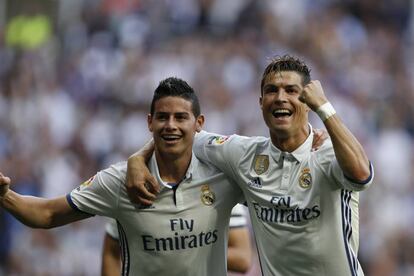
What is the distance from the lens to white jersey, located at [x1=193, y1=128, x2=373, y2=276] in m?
6.89

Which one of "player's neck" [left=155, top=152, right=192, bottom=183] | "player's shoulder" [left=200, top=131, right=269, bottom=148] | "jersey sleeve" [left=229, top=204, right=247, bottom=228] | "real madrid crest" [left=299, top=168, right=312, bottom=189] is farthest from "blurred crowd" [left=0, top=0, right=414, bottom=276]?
"real madrid crest" [left=299, top=168, right=312, bottom=189]

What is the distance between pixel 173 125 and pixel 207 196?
0.52 metres

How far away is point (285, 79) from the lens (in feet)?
23.1

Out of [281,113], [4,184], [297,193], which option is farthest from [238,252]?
[4,184]

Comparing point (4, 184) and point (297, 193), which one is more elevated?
point (4, 184)

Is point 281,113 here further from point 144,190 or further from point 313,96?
point 144,190

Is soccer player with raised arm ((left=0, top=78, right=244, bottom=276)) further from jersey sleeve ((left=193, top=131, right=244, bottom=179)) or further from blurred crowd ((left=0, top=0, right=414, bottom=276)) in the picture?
blurred crowd ((left=0, top=0, right=414, bottom=276))

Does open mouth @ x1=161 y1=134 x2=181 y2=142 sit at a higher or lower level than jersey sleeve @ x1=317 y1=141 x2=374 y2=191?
higher

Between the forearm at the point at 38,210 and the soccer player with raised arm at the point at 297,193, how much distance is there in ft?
3.89

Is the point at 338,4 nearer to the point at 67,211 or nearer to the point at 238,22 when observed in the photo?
the point at 238,22

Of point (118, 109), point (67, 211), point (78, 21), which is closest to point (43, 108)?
point (118, 109)

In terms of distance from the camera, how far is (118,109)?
15.8 m

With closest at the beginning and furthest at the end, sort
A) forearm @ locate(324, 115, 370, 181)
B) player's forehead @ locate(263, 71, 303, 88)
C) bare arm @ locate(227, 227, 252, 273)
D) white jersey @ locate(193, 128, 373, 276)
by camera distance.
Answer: forearm @ locate(324, 115, 370, 181), white jersey @ locate(193, 128, 373, 276), player's forehead @ locate(263, 71, 303, 88), bare arm @ locate(227, 227, 252, 273)

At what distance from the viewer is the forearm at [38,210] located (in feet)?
24.5
